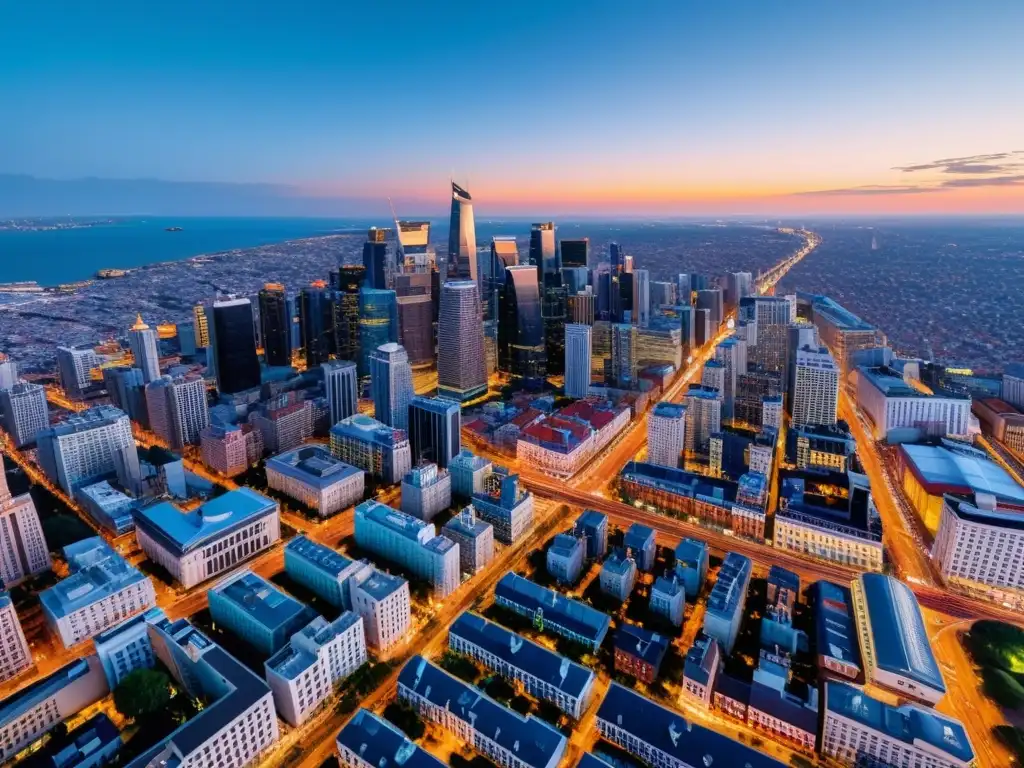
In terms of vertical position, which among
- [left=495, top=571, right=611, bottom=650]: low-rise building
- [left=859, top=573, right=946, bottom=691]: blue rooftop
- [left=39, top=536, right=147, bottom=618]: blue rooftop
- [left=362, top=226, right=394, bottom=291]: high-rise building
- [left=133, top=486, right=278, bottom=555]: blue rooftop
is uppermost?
[left=362, top=226, right=394, bottom=291]: high-rise building

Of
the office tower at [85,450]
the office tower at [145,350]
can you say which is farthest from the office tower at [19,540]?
the office tower at [145,350]

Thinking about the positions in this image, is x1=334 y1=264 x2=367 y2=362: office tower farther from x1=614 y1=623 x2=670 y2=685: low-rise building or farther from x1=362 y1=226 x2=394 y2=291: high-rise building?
x1=614 y1=623 x2=670 y2=685: low-rise building

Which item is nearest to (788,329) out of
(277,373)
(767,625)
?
(767,625)

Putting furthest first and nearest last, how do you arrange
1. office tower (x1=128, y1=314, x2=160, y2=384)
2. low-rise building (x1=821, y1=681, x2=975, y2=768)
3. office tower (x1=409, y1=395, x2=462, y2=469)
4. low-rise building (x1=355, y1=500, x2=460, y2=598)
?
office tower (x1=128, y1=314, x2=160, y2=384)
office tower (x1=409, y1=395, x2=462, y2=469)
low-rise building (x1=355, y1=500, x2=460, y2=598)
low-rise building (x1=821, y1=681, x2=975, y2=768)

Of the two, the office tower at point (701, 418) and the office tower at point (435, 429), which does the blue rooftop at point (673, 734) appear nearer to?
the office tower at point (435, 429)

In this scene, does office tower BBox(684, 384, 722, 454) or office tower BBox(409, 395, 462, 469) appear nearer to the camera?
office tower BBox(409, 395, 462, 469)

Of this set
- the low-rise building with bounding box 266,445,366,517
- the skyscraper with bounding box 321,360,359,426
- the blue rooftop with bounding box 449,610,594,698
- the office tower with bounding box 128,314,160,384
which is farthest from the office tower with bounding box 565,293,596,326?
the blue rooftop with bounding box 449,610,594,698
